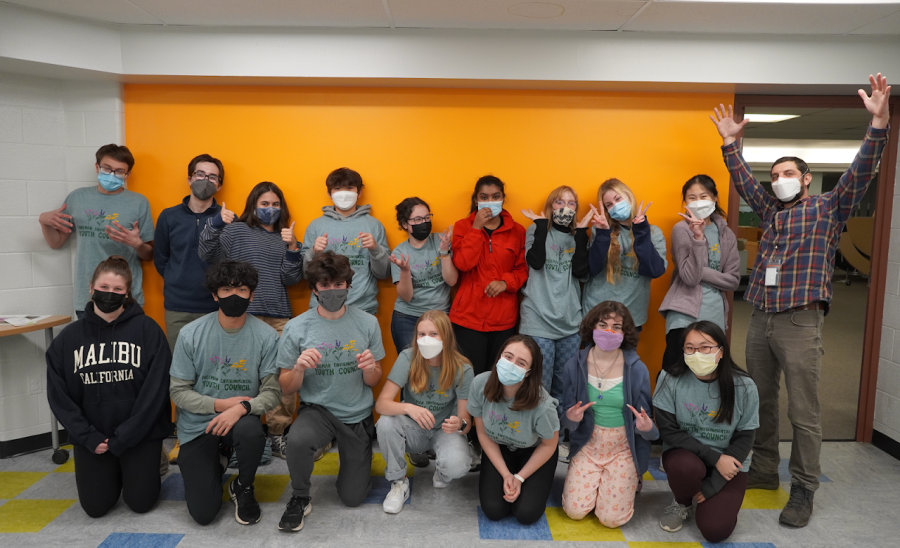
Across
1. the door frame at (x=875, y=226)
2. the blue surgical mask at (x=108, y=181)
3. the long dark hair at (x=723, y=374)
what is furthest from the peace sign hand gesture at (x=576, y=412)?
the blue surgical mask at (x=108, y=181)

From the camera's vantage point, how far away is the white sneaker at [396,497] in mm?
2910

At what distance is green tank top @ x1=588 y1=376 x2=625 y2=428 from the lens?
2924 mm

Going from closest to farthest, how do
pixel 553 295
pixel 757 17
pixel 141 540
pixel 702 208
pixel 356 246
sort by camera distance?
pixel 141 540 < pixel 757 17 < pixel 702 208 < pixel 553 295 < pixel 356 246

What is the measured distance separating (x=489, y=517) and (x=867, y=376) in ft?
9.56

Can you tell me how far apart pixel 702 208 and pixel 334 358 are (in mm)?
2314

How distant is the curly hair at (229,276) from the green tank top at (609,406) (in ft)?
5.95

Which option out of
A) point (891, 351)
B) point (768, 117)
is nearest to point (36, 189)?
point (768, 117)

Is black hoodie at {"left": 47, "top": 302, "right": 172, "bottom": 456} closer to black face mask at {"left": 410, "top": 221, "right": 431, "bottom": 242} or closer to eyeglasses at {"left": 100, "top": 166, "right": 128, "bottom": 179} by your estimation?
eyeglasses at {"left": 100, "top": 166, "right": 128, "bottom": 179}

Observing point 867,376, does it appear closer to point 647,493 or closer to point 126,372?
point 647,493

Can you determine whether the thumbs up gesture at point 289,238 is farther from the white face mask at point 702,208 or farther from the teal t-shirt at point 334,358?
the white face mask at point 702,208

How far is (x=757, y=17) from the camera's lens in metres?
3.20

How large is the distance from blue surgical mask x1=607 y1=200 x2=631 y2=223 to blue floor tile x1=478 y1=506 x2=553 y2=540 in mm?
1755

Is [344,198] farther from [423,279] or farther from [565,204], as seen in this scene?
[565,204]

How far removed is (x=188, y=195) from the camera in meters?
3.76
